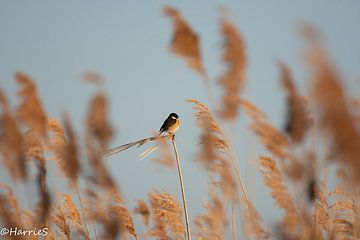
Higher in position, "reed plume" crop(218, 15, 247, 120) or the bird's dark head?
the bird's dark head

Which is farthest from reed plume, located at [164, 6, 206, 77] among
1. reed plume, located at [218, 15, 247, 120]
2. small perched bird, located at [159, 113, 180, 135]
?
small perched bird, located at [159, 113, 180, 135]

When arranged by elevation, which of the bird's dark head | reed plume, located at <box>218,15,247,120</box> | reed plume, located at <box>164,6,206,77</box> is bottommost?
reed plume, located at <box>218,15,247,120</box>

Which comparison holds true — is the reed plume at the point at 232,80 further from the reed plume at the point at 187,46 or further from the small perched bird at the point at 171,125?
the small perched bird at the point at 171,125

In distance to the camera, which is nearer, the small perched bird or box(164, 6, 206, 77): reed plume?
box(164, 6, 206, 77): reed plume

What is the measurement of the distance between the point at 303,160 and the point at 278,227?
48 cm

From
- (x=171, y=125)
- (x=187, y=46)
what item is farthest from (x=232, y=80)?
(x=171, y=125)

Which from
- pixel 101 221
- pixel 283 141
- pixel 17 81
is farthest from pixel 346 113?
pixel 17 81

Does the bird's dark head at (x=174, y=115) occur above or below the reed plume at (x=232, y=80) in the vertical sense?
above

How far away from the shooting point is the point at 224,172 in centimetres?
552

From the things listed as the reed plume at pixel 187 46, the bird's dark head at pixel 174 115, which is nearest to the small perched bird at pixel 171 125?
the bird's dark head at pixel 174 115

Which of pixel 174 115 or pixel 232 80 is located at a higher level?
pixel 174 115

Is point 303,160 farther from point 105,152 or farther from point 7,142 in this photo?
point 7,142

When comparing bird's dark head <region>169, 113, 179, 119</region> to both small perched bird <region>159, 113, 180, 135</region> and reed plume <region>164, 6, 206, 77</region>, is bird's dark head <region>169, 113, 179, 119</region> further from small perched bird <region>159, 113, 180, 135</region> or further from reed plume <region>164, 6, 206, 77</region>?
reed plume <region>164, 6, 206, 77</region>

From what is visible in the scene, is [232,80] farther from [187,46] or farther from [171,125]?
[171,125]
